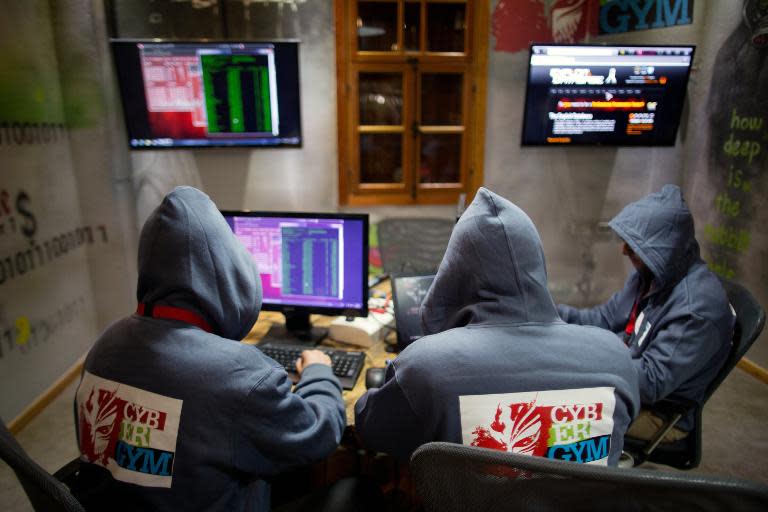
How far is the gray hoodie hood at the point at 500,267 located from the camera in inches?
43.7

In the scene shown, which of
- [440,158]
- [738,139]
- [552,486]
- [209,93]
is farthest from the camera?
[440,158]

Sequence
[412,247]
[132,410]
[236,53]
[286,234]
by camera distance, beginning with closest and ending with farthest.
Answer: [132,410] → [286,234] → [412,247] → [236,53]

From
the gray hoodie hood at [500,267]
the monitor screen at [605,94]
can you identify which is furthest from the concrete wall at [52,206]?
the monitor screen at [605,94]

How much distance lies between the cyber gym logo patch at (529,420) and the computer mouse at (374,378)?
0.43 metres

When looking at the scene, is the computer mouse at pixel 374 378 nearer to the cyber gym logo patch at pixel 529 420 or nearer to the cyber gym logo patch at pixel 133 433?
the cyber gym logo patch at pixel 529 420

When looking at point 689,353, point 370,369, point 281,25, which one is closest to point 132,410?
point 370,369

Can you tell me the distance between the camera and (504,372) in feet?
3.40

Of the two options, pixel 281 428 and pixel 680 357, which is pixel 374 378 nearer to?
pixel 281 428

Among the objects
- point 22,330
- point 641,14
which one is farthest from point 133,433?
point 641,14

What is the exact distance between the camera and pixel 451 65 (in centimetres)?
341

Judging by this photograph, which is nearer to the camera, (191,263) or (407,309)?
(191,263)

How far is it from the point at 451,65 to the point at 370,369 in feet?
8.45

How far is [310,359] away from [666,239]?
1.24 m

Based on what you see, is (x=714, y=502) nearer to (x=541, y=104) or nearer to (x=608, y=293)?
(x=541, y=104)
